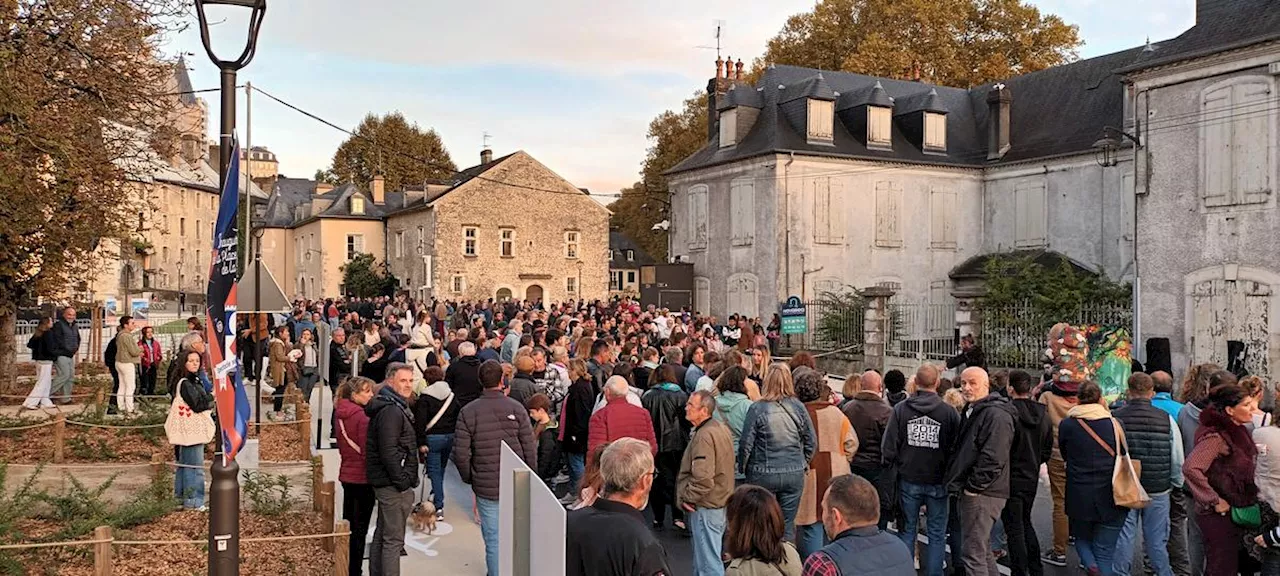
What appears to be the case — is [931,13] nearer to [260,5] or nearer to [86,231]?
[86,231]

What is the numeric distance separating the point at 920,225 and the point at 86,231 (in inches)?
945

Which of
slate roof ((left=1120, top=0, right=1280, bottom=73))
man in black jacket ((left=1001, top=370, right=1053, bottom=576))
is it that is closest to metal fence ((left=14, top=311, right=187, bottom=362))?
man in black jacket ((left=1001, top=370, right=1053, bottom=576))

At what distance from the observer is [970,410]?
7137 millimetres

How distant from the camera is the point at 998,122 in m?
32.1

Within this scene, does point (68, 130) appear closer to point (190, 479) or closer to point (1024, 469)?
point (190, 479)

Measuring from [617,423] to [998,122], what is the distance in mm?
27922

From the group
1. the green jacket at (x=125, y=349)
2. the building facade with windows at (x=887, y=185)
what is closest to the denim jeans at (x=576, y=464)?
the green jacket at (x=125, y=349)

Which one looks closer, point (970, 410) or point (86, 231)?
point (970, 410)

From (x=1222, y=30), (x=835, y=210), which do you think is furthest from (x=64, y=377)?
(x=1222, y=30)

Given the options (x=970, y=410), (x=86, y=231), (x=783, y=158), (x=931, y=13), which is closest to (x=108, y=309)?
(x=86, y=231)

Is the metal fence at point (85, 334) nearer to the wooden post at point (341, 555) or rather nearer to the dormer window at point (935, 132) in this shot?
the dormer window at point (935, 132)

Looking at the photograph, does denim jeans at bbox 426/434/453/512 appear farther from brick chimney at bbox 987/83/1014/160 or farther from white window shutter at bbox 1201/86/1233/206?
brick chimney at bbox 987/83/1014/160

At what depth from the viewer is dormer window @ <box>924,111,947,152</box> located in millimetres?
31719

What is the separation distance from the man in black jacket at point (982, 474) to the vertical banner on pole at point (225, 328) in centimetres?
488
